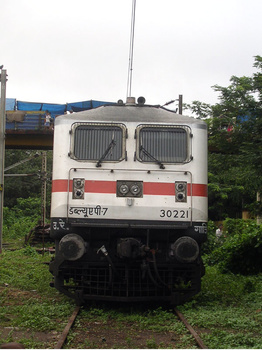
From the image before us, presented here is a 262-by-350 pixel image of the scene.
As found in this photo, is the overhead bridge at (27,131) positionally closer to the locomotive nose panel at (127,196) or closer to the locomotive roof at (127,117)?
the locomotive roof at (127,117)

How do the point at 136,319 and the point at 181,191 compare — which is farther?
the point at 181,191

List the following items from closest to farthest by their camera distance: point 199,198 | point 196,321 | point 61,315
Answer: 1. point 196,321
2. point 61,315
3. point 199,198

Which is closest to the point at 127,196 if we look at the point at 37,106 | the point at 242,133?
the point at 242,133

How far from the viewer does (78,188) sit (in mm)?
8414

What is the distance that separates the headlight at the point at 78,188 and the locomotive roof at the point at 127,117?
103 centimetres

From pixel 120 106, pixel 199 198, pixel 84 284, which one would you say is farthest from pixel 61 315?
pixel 120 106

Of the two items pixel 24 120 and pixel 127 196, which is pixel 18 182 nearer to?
pixel 24 120

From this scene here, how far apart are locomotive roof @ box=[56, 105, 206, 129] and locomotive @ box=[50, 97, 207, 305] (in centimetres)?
2

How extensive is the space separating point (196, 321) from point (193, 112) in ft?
46.0

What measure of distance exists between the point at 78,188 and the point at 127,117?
1475mm

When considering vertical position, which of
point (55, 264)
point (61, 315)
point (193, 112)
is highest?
point (193, 112)

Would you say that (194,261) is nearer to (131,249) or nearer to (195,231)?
(195,231)

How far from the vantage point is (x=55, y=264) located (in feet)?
28.0

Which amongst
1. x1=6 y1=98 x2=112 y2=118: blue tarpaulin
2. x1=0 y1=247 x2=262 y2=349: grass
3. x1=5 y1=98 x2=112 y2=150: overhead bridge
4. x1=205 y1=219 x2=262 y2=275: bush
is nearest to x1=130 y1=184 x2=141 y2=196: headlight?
x1=0 y1=247 x2=262 y2=349: grass
